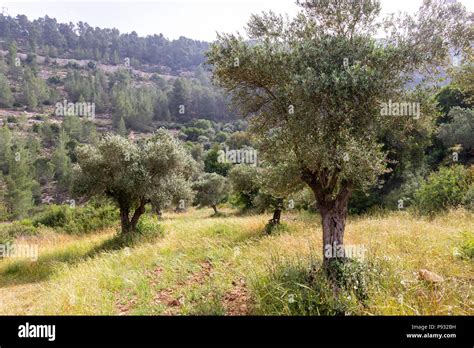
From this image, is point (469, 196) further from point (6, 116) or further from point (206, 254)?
point (6, 116)

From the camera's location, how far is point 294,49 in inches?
274

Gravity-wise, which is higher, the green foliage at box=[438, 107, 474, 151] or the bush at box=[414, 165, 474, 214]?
the green foliage at box=[438, 107, 474, 151]

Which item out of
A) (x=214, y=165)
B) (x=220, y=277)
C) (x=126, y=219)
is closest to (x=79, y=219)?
(x=126, y=219)

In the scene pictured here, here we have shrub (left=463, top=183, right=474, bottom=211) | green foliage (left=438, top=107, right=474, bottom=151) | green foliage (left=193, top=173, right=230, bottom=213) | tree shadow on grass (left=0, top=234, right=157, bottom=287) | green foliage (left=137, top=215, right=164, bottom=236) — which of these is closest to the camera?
tree shadow on grass (left=0, top=234, right=157, bottom=287)

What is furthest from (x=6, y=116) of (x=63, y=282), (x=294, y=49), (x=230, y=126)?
(x=294, y=49)

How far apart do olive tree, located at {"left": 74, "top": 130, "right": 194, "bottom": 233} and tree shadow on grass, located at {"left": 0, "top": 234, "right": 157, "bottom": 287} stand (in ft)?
4.26

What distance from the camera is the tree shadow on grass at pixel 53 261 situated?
554 inches

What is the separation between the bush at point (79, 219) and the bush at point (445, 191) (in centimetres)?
2512

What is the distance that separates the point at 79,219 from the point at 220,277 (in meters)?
24.5

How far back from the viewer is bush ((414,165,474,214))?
1701 centimetres

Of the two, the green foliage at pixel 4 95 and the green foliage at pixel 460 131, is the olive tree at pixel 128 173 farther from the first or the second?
the green foliage at pixel 4 95

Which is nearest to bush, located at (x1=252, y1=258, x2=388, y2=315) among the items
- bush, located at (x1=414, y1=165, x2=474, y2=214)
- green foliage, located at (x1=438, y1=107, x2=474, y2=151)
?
bush, located at (x1=414, y1=165, x2=474, y2=214)

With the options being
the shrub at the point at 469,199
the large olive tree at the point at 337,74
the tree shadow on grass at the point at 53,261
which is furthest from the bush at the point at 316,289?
the shrub at the point at 469,199

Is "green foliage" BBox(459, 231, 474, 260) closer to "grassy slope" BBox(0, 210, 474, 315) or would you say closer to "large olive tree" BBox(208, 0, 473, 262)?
"grassy slope" BBox(0, 210, 474, 315)
